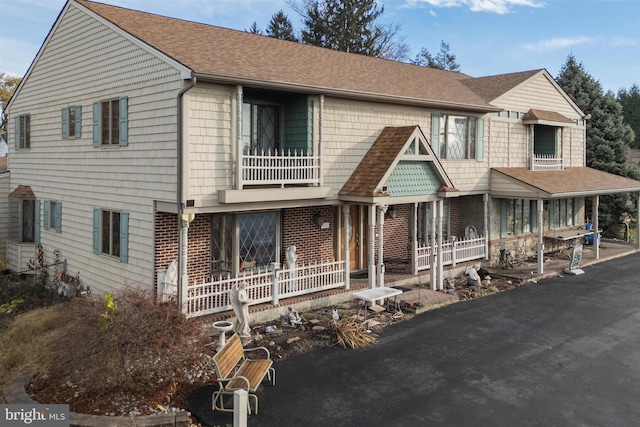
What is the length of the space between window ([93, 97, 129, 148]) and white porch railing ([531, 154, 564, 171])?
55.4ft

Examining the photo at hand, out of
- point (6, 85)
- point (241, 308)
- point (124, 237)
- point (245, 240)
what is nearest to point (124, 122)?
point (124, 237)

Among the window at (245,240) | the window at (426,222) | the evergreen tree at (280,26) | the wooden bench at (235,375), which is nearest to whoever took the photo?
the wooden bench at (235,375)

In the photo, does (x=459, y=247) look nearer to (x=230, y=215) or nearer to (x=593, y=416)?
(x=230, y=215)

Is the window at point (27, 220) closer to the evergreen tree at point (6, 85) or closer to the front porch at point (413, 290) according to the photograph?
the front porch at point (413, 290)

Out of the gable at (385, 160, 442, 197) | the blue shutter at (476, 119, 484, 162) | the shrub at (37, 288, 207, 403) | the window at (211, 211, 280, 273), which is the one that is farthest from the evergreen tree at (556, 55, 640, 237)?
the shrub at (37, 288, 207, 403)

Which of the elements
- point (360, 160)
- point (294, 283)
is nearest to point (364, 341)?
point (294, 283)

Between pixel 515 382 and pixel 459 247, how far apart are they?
976 cm

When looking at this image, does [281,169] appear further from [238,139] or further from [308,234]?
[308,234]

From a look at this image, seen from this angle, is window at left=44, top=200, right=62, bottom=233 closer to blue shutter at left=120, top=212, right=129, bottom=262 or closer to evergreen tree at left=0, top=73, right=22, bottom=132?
blue shutter at left=120, top=212, right=129, bottom=262

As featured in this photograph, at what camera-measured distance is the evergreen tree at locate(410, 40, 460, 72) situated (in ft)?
232

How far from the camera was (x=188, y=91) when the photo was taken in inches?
441

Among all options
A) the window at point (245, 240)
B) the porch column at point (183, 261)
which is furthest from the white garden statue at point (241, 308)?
the window at point (245, 240)

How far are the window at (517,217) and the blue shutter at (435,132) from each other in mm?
4796

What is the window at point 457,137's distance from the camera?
17859 millimetres
